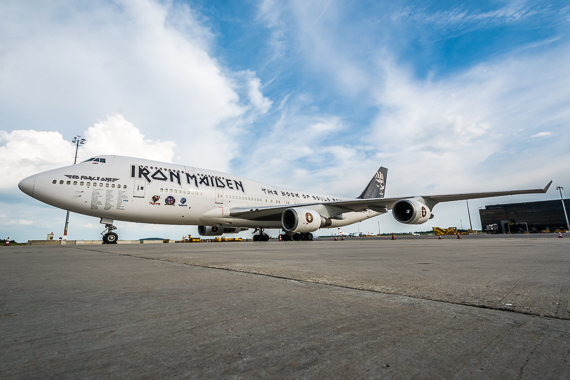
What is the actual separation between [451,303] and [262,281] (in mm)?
1292

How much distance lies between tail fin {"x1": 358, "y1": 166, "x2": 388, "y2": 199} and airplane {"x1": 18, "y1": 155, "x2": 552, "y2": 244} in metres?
7.71

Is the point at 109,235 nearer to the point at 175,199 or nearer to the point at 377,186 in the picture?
the point at 175,199

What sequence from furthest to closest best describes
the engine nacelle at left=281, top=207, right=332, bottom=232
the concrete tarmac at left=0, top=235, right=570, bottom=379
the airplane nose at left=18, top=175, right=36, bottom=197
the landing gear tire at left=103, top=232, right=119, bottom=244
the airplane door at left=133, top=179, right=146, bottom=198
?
the engine nacelle at left=281, top=207, right=332, bottom=232
the airplane door at left=133, top=179, right=146, bottom=198
the landing gear tire at left=103, top=232, right=119, bottom=244
the airplane nose at left=18, top=175, right=36, bottom=197
the concrete tarmac at left=0, top=235, right=570, bottom=379

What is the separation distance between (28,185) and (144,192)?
13.6 ft

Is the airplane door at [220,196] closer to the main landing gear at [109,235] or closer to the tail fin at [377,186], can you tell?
the main landing gear at [109,235]

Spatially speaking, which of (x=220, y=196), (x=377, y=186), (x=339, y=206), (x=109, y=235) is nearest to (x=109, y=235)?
(x=109, y=235)

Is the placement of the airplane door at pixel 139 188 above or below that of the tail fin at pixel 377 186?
below

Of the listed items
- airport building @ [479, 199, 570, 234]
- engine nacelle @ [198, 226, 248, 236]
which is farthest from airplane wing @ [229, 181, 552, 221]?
airport building @ [479, 199, 570, 234]

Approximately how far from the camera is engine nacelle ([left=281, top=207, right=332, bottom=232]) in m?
13.6

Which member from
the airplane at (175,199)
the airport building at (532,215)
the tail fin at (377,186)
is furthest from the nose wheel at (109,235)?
the airport building at (532,215)

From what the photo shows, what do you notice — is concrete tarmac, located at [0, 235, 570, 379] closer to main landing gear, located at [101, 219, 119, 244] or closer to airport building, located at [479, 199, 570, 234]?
main landing gear, located at [101, 219, 119, 244]

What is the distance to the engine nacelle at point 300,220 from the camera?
13.6 meters

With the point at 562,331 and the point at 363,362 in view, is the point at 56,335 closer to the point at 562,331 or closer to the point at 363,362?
the point at 363,362

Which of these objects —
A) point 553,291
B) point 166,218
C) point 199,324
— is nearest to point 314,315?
point 199,324
